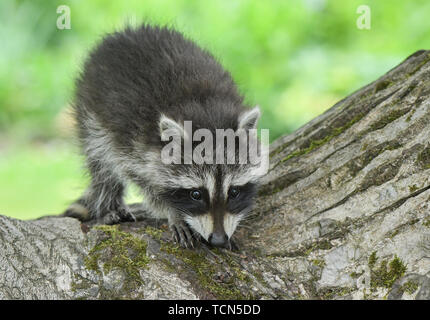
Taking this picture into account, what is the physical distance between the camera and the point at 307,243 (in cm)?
388

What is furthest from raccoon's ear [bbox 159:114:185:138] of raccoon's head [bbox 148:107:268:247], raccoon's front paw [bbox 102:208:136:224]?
raccoon's front paw [bbox 102:208:136:224]

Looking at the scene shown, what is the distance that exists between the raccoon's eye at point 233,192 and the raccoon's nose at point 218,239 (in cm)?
37

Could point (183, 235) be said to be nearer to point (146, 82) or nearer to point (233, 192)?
point (233, 192)

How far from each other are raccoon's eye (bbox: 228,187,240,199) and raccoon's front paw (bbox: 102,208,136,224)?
1.08 m

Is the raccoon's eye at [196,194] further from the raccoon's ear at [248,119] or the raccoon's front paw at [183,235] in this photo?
the raccoon's ear at [248,119]

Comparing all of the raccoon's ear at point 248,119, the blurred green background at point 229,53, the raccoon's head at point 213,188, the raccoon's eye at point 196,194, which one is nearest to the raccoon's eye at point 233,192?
the raccoon's head at point 213,188

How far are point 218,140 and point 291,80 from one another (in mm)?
5780

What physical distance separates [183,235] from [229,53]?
6.01 metres

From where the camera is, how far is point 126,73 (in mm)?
5082

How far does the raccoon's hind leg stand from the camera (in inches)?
201

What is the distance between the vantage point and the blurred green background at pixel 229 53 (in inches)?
366

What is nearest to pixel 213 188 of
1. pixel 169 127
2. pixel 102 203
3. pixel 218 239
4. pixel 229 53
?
pixel 218 239

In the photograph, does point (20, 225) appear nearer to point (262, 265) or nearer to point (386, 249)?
point (262, 265)
